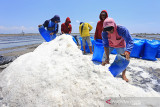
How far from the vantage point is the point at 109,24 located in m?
1.87

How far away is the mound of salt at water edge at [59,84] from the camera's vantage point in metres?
1.18

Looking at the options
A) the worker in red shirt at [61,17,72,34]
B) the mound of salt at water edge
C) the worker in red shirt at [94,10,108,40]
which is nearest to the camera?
the mound of salt at water edge

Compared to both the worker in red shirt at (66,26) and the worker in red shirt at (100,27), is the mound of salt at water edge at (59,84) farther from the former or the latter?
the worker in red shirt at (66,26)

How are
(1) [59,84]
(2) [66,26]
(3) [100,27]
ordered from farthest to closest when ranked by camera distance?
1. (2) [66,26]
2. (3) [100,27]
3. (1) [59,84]

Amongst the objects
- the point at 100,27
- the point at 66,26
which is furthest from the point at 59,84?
the point at 66,26

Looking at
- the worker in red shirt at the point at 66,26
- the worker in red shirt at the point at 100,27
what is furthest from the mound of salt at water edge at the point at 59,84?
the worker in red shirt at the point at 66,26

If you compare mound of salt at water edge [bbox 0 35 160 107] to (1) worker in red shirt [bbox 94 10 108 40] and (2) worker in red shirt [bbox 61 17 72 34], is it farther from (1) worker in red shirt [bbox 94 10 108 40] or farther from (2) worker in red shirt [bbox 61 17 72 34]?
(2) worker in red shirt [bbox 61 17 72 34]

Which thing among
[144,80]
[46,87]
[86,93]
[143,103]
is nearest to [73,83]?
[86,93]

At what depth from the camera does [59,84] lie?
50.8 inches

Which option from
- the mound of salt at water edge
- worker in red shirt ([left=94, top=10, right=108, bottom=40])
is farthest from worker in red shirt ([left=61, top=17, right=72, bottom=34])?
the mound of salt at water edge

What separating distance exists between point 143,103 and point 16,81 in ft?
5.37

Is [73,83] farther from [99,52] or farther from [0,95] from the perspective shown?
[99,52]

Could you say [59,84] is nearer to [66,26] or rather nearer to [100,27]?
[100,27]

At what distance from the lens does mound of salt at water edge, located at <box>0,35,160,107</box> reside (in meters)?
1.18
